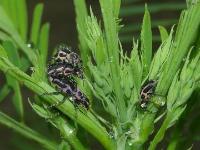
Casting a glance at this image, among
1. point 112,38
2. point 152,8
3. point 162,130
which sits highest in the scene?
point 112,38

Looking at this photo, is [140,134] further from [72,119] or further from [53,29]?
[53,29]

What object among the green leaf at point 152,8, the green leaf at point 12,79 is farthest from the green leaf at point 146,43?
the green leaf at point 152,8

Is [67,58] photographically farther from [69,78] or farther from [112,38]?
[112,38]

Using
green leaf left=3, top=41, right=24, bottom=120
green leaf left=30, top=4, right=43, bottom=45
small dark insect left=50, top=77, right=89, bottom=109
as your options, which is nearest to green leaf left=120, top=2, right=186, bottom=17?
green leaf left=30, top=4, right=43, bottom=45

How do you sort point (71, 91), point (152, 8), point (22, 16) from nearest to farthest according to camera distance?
point (71, 91) → point (22, 16) → point (152, 8)

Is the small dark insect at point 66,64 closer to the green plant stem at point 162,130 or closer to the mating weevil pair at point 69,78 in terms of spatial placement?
the mating weevil pair at point 69,78

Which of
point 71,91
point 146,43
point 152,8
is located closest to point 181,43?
point 146,43

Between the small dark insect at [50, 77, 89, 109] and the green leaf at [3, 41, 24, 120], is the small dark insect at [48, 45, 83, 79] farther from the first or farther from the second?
the green leaf at [3, 41, 24, 120]
